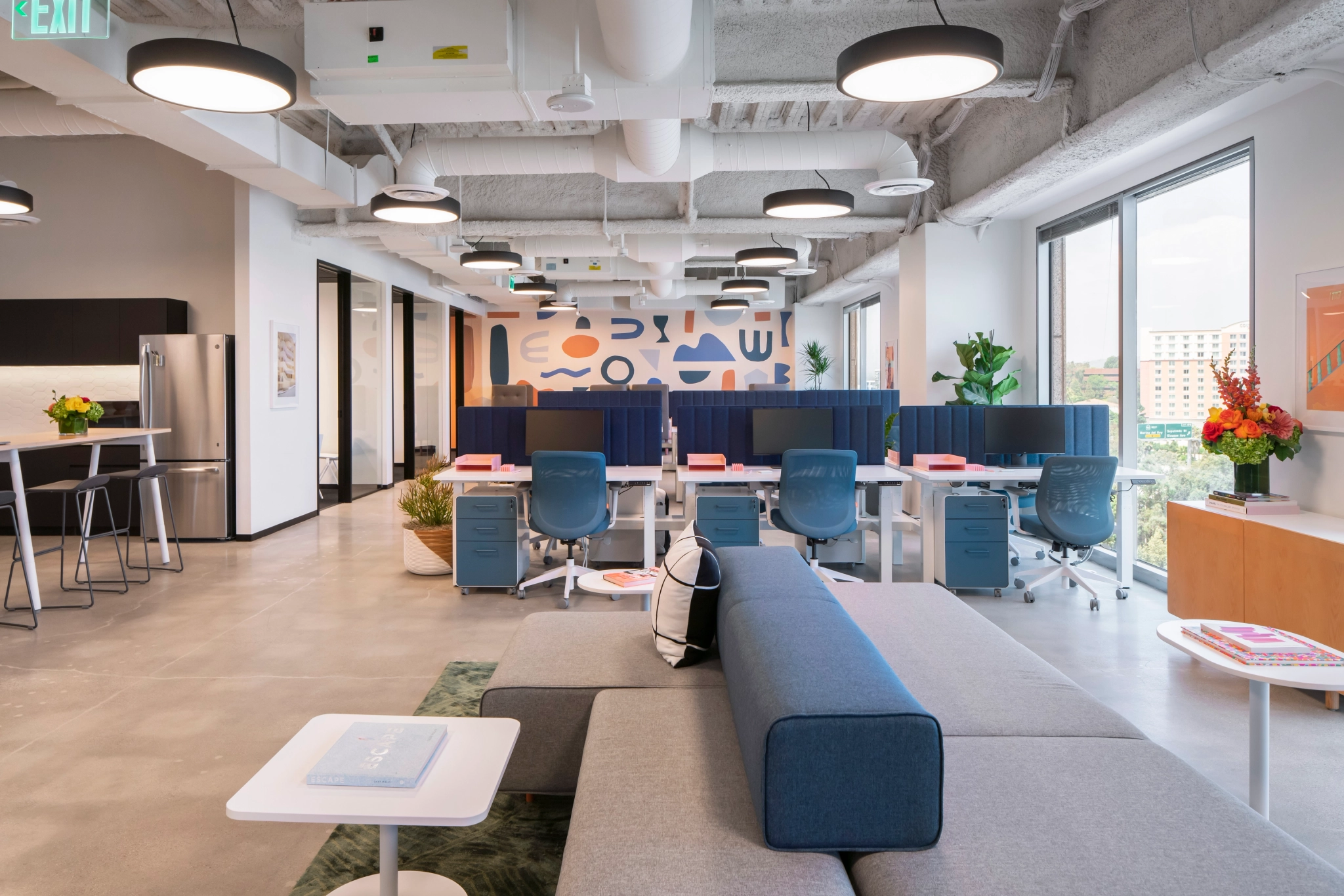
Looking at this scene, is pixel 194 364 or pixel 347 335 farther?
pixel 347 335

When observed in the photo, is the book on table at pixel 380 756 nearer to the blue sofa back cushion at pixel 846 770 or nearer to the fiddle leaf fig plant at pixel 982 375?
the blue sofa back cushion at pixel 846 770

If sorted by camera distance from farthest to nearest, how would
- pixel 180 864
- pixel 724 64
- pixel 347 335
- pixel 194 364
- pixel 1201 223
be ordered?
pixel 347 335 < pixel 194 364 < pixel 1201 223 < pixel 724 64 < pixel 180 864

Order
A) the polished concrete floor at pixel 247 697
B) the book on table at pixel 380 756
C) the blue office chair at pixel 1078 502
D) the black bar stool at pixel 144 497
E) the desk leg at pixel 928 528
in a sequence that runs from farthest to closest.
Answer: the black bar stool at pixel 144 497 < the desk leg at pixel 928 528 < the blue office chair at pixel 1078 502 < the polished concrete floor at pixel 247 697 < the book on table at pixel 380 756

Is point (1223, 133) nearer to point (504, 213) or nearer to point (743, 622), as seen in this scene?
point (743, 622)

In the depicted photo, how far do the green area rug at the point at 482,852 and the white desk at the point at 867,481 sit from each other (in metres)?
3.20

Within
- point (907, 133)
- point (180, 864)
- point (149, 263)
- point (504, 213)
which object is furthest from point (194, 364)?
point (907, 133)

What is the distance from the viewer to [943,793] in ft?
5.56

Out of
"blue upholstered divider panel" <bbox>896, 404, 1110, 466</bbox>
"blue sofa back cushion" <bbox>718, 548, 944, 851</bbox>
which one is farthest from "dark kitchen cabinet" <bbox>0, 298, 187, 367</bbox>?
"blue sofa back cushion" <bbox>718, 548, 944, 851</bbox>

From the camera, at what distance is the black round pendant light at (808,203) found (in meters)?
5.69

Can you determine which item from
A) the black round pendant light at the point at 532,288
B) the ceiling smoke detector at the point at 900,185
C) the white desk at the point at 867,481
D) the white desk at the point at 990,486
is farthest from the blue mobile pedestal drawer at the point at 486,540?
the black round pendant light at the point at 532,288

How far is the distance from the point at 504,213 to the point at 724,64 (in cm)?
412

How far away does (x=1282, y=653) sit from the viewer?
2508 mm

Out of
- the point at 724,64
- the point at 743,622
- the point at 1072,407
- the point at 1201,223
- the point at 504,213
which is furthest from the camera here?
the point at 504,213

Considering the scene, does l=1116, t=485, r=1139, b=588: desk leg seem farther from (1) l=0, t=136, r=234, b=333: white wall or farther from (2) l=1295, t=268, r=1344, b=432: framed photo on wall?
(1) l=0, t=136, r=234, b=333: white wall
